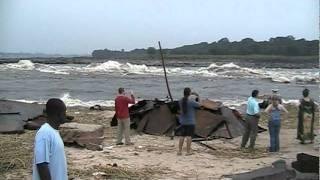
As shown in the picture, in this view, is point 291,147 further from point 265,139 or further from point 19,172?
point 19,172

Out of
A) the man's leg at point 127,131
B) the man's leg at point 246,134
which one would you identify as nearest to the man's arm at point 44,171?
the man's leg at point 127,131

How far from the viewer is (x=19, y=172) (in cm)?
964

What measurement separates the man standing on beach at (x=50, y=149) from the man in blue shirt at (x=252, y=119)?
873cm

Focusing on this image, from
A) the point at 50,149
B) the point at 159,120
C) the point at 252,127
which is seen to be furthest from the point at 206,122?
the point at 50,149

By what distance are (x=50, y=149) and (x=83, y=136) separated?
7863 millimetres

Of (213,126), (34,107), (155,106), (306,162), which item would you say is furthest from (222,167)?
(34,107)

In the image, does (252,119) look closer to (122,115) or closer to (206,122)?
(206,122)

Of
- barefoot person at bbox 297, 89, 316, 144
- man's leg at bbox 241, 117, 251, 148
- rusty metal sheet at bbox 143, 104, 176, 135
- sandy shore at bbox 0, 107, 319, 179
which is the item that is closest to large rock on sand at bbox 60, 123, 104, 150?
sandy shore at bbox 0, 107, 319, 179

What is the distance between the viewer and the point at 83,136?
1268cm

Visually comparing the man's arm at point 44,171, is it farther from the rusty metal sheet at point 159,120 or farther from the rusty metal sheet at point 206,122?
the rusty metal sheet at point 159,120

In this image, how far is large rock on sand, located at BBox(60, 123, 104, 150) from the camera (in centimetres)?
1253

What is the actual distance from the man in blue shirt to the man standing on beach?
8.73 metres

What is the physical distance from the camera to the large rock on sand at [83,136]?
12.5 metres

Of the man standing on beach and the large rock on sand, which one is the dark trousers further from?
the man standing on beach
